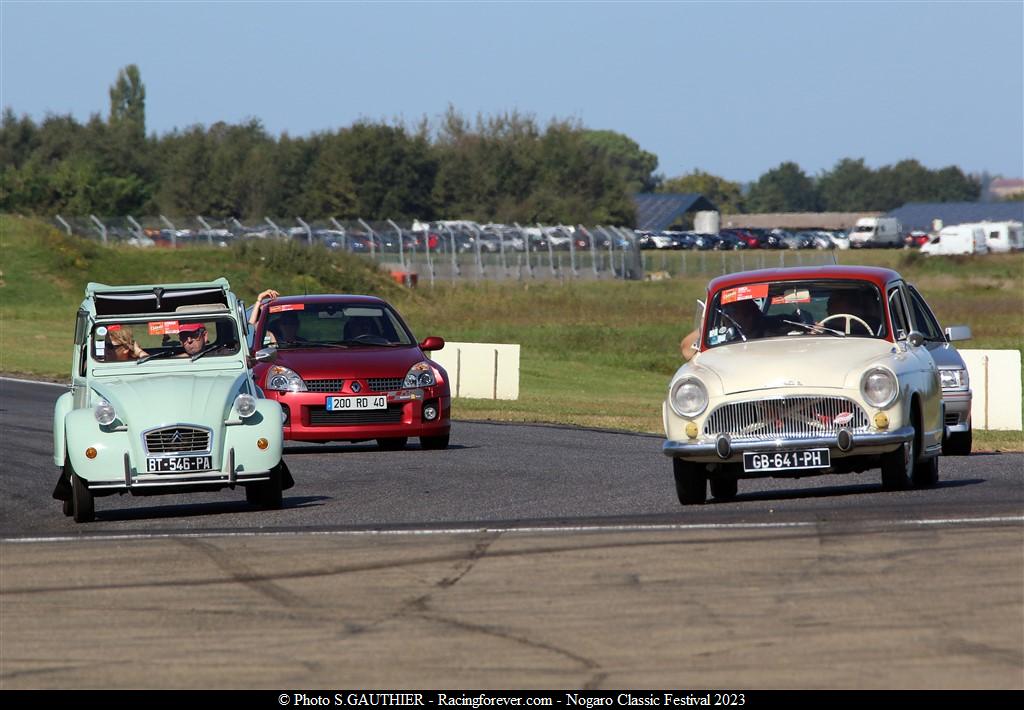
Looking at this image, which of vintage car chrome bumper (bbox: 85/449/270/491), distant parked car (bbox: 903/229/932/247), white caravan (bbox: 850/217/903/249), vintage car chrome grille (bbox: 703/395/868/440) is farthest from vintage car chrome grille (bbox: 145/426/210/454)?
distant parked car (bbox: 903/229/932/247)

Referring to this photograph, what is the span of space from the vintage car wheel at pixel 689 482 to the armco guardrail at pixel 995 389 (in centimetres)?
1169

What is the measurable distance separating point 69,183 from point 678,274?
35042mm

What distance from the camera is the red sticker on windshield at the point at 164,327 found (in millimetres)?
14000

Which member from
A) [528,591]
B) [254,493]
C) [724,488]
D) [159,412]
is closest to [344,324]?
[254,493]

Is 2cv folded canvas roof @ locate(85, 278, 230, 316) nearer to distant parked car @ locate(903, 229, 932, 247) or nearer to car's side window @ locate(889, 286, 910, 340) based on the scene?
car's side window @ locate(889, 286, 910, 340)

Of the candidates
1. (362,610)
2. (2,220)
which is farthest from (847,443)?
(2,220)

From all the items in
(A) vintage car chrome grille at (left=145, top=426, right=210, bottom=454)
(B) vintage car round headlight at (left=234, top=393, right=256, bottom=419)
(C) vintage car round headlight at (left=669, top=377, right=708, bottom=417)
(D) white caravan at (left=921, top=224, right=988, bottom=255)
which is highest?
(D) white caravan at (left=921, top=224, right=988, bottom=255)

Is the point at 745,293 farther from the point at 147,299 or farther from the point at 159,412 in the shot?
the point at 147,299

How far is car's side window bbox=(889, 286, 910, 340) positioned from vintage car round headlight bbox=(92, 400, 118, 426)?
5.87m

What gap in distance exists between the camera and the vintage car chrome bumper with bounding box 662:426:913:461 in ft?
38.6

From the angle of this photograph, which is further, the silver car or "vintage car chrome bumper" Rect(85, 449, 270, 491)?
the silver car

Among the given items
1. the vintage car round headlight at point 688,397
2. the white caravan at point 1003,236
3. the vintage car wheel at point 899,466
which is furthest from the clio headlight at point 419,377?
the white caravan at point 1003,236
